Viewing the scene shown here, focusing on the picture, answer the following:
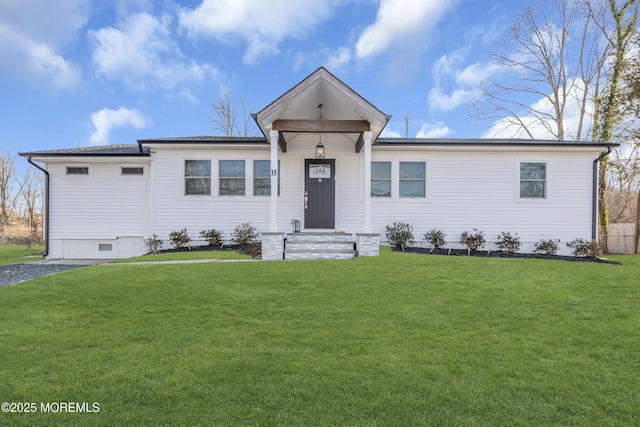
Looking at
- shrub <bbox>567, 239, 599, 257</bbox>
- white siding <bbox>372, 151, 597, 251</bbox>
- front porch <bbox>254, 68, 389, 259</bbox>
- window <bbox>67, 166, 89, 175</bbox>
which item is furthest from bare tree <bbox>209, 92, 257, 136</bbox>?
shrub <bbox>567, 239, 599, 257</bbox>

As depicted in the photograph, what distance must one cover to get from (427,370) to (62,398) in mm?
2629

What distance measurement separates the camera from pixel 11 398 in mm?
2328

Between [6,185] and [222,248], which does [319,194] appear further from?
[6,185]

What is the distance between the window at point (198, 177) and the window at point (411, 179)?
668cm

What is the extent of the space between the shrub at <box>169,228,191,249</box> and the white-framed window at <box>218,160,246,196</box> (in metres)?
1.82

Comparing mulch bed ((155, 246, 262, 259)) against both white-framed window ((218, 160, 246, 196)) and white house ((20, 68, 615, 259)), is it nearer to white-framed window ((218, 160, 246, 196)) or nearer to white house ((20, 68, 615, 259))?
white house ((20, 68, 615, 259))

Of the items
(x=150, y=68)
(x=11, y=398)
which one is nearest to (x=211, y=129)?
(x=150, y=68)

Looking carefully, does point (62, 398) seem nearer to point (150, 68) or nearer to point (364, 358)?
point (364, 358)

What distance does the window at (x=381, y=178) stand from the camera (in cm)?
1171

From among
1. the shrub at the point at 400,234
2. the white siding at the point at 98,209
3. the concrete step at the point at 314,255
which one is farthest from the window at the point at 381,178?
the white siding at the point at 98,209

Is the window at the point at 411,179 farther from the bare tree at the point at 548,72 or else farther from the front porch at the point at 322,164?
the bare tree at the point at 548,72

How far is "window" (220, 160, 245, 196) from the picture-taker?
38.4ft

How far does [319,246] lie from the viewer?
9.57 metres

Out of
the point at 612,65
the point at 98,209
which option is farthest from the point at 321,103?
the point at 612,65
